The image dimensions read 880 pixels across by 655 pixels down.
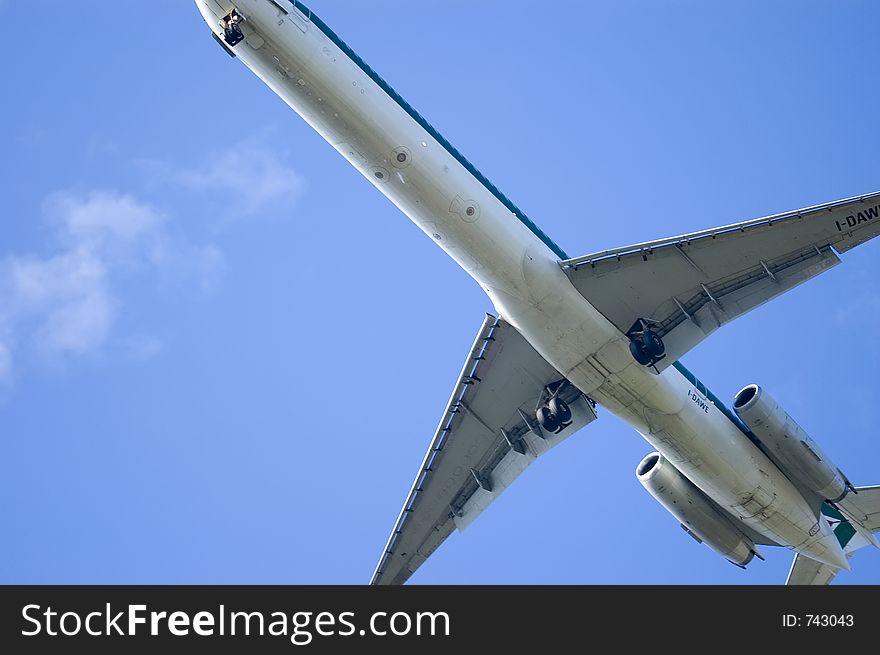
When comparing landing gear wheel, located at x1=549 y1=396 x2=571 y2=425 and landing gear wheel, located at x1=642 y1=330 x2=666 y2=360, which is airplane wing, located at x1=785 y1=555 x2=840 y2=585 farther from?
landing gear wheel, located at x1=642 y1=330 x2=666 y2=360

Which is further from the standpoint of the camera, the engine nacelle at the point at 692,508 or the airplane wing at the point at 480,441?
the engine nacelle at the point at 692,508

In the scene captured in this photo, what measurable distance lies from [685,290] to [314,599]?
16.2 m

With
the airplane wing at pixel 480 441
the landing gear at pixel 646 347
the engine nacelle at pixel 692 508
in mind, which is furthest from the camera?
the engine nacelle at pixel 692 508

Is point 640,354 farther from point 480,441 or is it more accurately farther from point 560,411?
point 480,441

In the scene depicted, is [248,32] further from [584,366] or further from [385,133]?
[584,366]

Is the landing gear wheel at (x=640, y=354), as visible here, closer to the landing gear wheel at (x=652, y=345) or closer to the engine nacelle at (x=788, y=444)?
the landing gear wheel at (x=652, y=345)

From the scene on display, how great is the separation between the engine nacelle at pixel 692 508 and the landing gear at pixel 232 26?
56.1 feet

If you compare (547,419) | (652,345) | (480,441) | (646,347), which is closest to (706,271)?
(652,345)

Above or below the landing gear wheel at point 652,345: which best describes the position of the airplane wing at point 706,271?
above

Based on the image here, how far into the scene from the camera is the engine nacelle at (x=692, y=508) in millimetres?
36125

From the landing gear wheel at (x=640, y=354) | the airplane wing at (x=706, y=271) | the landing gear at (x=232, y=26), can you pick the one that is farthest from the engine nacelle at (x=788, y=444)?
the landing gear at (x=232, y=26)

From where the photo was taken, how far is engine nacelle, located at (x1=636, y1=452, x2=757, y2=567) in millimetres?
36125

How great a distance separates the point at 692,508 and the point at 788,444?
12.6 ft

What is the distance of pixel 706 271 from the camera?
31.4m
